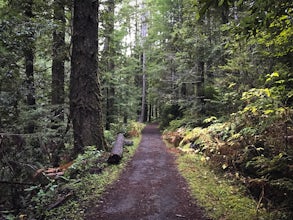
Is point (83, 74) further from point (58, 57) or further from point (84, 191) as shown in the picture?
point (84, 191)

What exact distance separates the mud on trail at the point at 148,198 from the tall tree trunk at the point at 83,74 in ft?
6.26

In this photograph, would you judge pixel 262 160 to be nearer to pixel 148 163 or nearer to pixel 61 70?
pixel 148 163

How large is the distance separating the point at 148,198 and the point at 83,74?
4.96 metres

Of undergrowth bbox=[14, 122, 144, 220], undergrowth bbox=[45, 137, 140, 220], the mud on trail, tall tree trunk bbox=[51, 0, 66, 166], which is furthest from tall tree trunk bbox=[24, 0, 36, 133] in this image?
the mud on trail

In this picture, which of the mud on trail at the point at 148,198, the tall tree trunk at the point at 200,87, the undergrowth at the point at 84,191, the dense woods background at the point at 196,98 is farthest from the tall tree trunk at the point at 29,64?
the tall tree trunk at the point at 200,87

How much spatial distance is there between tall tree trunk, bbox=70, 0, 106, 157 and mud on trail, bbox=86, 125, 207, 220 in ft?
6.26

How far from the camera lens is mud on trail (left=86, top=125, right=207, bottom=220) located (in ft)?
15.4

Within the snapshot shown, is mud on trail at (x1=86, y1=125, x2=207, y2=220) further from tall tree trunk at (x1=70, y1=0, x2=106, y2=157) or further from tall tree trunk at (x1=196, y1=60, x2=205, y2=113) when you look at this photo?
tall tree trunk at (x1=196, y1=60, x2=205, y2=113)

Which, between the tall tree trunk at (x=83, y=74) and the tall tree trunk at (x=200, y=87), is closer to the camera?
the tall tree trunk at (x=83, y=74)

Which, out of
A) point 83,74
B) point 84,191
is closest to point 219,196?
point 84,191

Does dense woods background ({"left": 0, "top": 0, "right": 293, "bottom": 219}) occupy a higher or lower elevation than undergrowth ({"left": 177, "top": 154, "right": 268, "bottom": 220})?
higher

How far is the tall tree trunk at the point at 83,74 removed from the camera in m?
8.53

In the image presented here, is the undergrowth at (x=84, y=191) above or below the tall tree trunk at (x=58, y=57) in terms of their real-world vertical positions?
below

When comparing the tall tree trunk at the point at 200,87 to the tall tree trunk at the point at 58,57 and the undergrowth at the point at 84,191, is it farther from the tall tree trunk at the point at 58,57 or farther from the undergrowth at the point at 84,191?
the undergrowth at the point at 84,191
